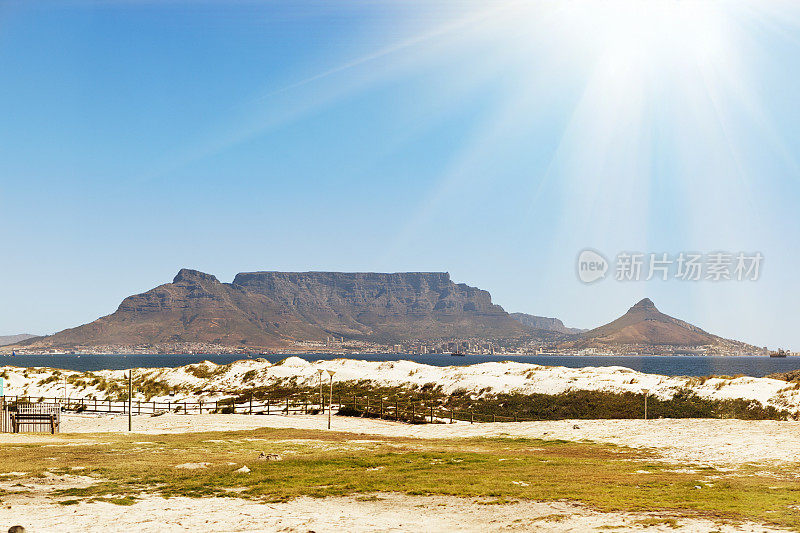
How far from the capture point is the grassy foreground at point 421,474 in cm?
1709

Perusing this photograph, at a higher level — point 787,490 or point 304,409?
point 787,490

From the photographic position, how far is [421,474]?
22312mm

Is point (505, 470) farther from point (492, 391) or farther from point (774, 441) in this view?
point (492, 391)

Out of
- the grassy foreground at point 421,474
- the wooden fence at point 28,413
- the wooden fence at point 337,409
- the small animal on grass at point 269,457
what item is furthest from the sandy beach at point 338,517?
the wooden fence at point 337,409

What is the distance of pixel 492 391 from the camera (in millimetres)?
69438

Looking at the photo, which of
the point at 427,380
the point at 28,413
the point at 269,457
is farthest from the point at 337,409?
the point at 269,457

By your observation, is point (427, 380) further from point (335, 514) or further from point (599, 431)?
point (335, 514)

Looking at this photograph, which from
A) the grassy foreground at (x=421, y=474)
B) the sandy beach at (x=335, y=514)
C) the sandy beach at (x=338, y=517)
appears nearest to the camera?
the sandy beach at (x=338, y=517)

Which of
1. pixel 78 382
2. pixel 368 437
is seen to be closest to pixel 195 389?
pixel 78 382

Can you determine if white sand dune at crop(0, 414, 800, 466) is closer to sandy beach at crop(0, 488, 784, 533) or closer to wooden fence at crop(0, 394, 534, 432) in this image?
wooden fence at crop(0, 394, 534, 432)

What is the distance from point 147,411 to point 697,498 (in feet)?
191

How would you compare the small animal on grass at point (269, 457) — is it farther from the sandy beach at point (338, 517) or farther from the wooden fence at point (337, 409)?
the wooden fence at point (337, 409)

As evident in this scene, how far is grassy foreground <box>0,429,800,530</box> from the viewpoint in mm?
17094

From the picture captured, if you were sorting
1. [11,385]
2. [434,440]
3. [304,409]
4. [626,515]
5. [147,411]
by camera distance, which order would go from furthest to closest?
1. [11,385]
2. [147,411]
3. [304,409]
4. [434,440]
5. [626,515]
